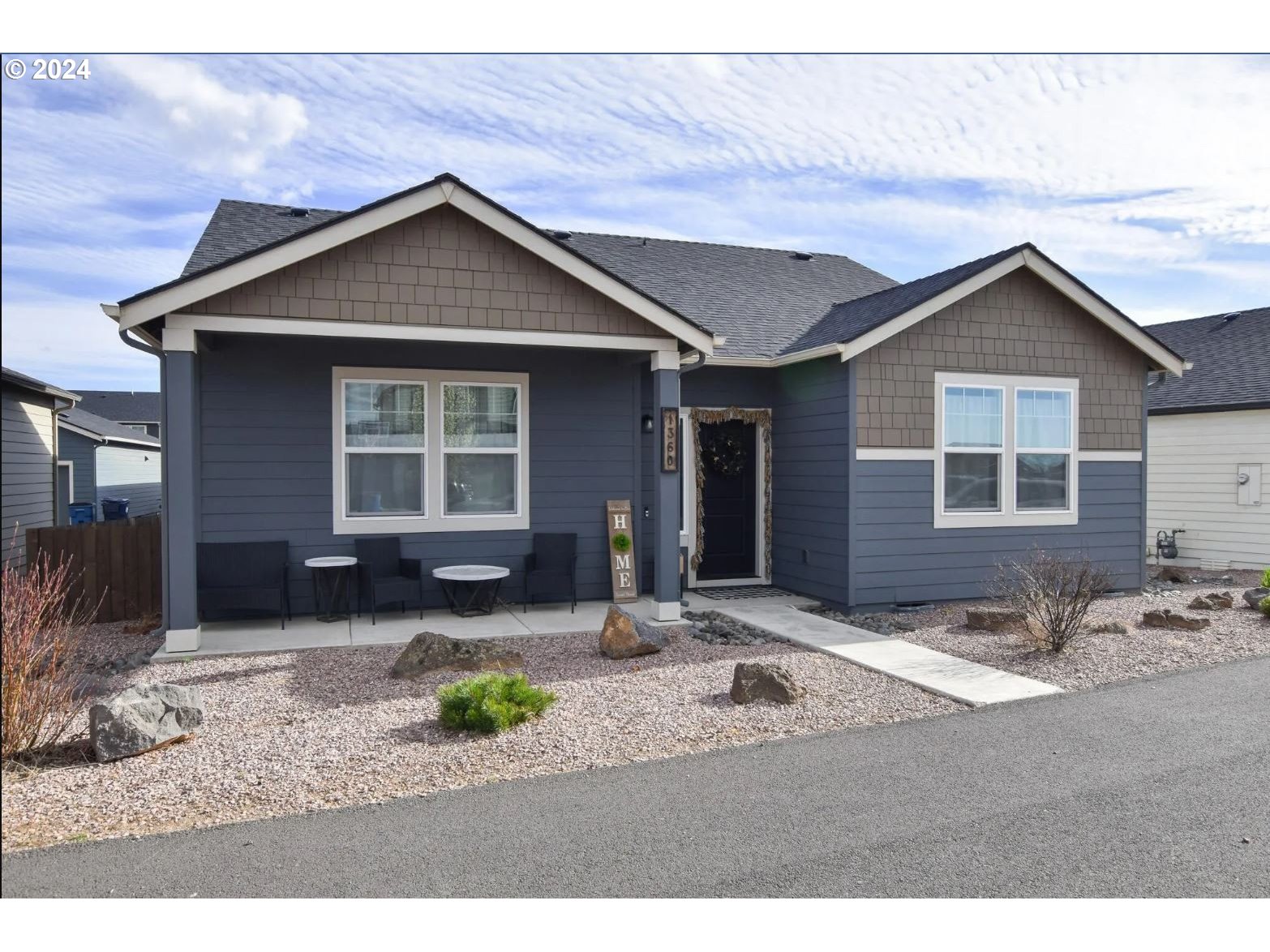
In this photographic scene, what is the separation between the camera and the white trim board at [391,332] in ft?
24.5

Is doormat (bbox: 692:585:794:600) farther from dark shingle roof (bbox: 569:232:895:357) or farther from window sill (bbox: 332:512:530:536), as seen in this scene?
dark shingle roof (bbox: 569:232:895:357)

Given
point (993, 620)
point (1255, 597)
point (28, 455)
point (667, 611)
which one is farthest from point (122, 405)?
point (1255, 597)

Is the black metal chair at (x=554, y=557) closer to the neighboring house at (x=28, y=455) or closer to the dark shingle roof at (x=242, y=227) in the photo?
the dark shingle roof at (x=242, y=227)

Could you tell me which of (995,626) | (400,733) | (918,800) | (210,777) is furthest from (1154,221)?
(210,777)

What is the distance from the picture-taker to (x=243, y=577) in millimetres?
8805

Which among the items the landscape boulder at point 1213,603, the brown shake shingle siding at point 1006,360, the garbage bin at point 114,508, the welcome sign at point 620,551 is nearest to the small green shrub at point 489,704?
the welcome sign at point 620,551

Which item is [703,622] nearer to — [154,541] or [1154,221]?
[154,541]

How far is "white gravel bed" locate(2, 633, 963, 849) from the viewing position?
434 centimetres

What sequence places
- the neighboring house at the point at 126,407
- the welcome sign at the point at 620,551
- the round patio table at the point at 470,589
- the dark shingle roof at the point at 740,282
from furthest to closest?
the neighboring house at the point at 126,407, the dark shingle roof at the point at 740,282, the welcome sign at the point at 620,551, the round patio table at the point at 470,589

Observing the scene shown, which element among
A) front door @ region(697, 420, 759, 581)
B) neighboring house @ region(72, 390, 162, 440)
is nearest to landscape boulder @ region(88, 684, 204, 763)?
front door @ region(697, 420, 759, 581)

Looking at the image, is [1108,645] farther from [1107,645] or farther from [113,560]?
[113,560]

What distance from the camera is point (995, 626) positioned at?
8742mm

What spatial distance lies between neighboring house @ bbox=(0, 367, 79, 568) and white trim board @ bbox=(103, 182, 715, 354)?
222 inches

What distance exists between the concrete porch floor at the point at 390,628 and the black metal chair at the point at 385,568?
252 millimetres
